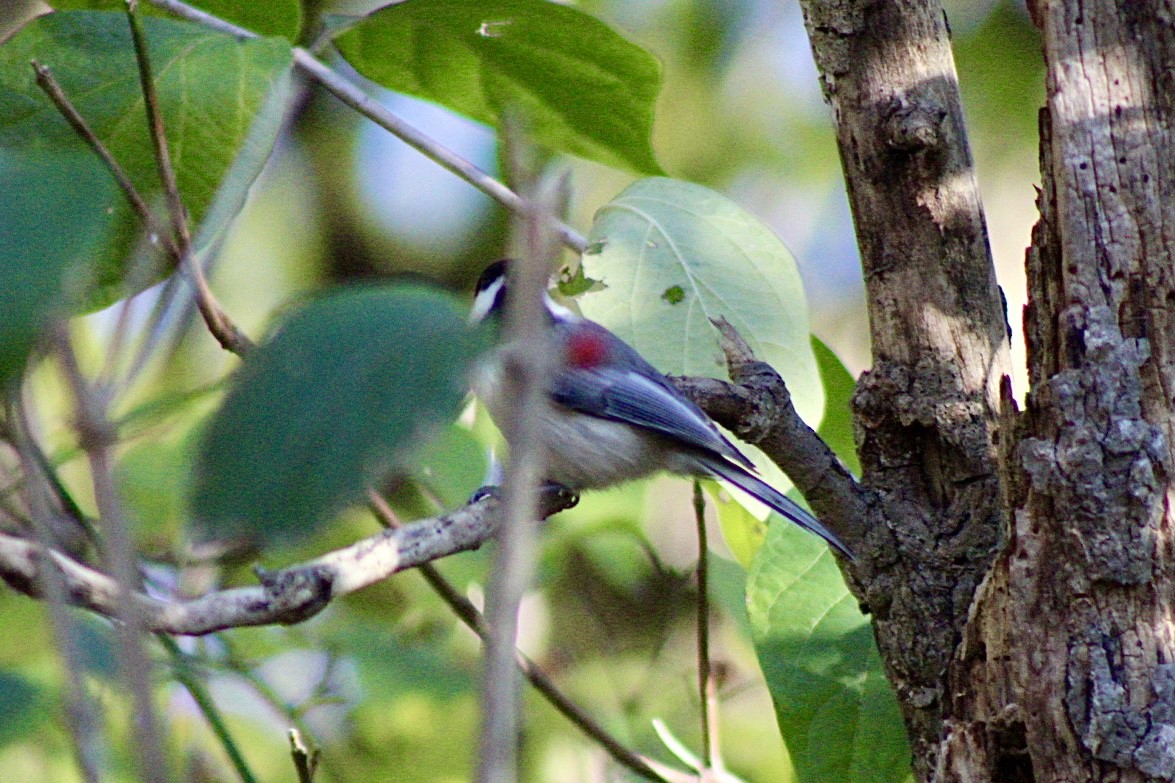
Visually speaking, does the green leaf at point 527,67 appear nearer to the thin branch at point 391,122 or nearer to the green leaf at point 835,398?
the thin branch at point 391,122

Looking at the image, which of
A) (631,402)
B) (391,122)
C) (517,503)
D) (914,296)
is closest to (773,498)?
(914,296)

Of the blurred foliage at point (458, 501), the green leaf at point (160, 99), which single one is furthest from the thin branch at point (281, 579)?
the green leaf at point (160, 99)

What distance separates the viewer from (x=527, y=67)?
168 cm

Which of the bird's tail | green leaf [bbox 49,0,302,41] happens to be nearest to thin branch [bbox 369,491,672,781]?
the bird's tail

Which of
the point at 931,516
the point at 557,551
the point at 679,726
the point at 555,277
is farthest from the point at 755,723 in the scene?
the point at 931,516

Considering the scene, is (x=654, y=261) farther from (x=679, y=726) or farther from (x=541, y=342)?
(x=679, y=726)

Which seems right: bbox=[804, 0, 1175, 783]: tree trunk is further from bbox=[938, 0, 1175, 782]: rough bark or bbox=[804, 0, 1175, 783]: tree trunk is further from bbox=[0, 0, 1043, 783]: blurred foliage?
bbox=[0, 0, 1043, 783]: blurred foliage

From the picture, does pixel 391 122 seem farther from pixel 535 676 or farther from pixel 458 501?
pixel 535 676

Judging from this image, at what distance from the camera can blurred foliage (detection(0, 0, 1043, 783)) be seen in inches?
53.2

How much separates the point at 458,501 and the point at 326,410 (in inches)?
55.9

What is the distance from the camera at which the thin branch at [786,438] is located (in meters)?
1.26

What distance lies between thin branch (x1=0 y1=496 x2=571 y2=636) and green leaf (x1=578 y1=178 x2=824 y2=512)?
40 centimetres

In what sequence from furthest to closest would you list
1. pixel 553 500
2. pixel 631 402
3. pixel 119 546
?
pixel 631 402 → pixel 553 500 → pixel 119 546

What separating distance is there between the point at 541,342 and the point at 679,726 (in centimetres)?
249
